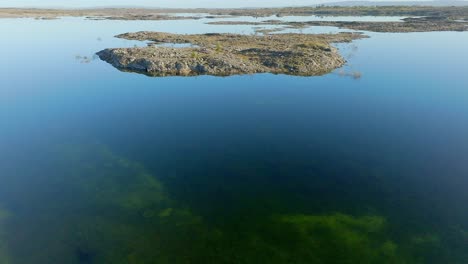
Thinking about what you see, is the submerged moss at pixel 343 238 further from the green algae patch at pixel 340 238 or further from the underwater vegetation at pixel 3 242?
the underwater vegetation at pixel 3 242

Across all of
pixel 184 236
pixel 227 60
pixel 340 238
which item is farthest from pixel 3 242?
pixel 227 60

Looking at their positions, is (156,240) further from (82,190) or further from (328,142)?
(328,142)

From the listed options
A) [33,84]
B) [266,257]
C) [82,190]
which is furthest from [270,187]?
[33,84]

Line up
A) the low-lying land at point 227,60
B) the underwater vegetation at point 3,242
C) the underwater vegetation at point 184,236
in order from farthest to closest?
the low-lying land at point 227,60, the underwater vegetation at point 184,236, the underwater vegetation at point 3,242

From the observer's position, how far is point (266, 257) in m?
13.1

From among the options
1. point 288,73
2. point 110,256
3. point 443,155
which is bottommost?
point 110,256

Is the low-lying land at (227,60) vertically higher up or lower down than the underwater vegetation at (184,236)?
higher up

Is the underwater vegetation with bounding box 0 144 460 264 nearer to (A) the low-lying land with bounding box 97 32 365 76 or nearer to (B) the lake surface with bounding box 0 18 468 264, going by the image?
(B) the lake surface with bounding box 0 18 468 264

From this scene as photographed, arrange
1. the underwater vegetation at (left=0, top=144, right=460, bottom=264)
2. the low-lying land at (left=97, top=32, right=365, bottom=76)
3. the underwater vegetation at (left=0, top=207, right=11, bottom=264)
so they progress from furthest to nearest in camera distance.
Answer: the low-lying land at (left=97, top=32, right=365, bottom=76), the underwater vegetation at (left=0, top=144, right=460, bottom=264), the underwater vegetation at (left=0, top=207, right=11, bottom=264)

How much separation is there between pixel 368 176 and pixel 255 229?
8.37m

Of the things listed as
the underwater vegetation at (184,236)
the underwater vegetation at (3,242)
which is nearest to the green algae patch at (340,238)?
the underwater vegetation at (184,236)

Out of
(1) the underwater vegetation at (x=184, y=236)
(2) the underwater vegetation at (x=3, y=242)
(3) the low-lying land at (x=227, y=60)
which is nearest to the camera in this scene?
(2) the underwater vegetation at (x=3, y=242)

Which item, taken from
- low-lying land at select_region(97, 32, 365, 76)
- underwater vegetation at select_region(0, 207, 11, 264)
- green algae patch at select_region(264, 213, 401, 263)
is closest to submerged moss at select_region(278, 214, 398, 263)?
green algae patch at select_region(264, 213, 401, 263)

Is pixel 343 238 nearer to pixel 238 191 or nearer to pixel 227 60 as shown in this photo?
pixel 238 191
